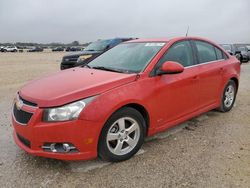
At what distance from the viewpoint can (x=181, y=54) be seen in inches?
186

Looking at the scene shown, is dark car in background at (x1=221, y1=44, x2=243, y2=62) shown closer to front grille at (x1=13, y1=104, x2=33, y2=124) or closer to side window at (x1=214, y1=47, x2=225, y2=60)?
side window at (x1=214, y1=47, x2=225, y2=60)

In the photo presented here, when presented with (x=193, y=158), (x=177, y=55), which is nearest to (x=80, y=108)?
(x=193, y=158)

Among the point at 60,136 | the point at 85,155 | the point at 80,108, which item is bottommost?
the point at 85,155

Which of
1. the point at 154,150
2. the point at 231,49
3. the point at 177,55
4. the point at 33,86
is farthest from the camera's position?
the point at 231,49

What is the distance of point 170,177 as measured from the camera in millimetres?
3350

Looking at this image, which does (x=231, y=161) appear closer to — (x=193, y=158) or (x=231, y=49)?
(x=193, y=158)

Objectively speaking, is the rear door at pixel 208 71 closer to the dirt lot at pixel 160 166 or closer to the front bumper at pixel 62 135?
the dirt lot at pixel 160 166

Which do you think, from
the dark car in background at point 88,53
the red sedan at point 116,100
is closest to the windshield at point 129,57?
the red sedan at point 116,100

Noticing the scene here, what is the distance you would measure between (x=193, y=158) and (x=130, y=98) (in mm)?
1182

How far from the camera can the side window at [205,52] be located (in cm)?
510

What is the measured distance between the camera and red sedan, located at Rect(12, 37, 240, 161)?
3.26 m

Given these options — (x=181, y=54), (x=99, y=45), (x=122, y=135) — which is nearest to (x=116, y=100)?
(x=122, y=135)

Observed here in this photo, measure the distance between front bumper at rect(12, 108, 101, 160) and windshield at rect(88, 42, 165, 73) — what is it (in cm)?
118

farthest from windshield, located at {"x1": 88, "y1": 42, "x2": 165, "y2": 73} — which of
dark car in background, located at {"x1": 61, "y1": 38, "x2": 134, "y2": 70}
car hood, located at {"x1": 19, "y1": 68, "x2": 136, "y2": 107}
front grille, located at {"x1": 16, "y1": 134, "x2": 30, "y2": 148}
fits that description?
dark car in background, located at {"x1": 61, "y1": 38, "x2": 134, "y2": 70}
